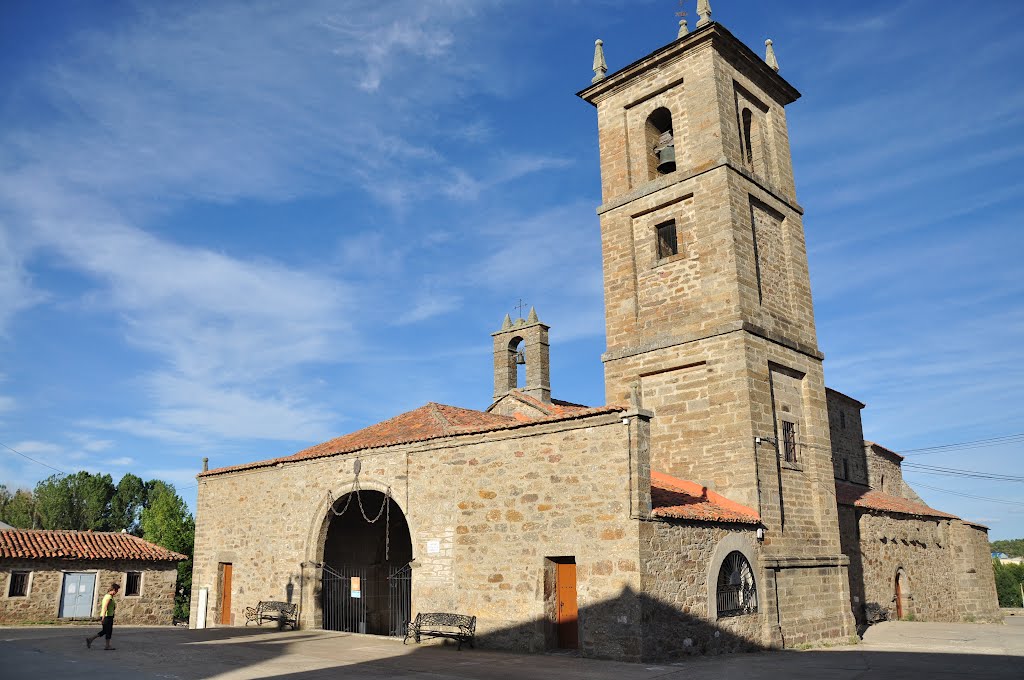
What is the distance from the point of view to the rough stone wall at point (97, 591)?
899 inches

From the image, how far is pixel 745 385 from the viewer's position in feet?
50.6

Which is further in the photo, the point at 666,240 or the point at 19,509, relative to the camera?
the point at 19,509

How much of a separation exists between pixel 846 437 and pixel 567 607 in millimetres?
19162

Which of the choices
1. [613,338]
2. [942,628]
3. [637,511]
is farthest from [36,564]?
[942,628]

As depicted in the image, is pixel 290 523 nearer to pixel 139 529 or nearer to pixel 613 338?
pixel 613 338

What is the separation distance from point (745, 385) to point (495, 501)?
575 cm

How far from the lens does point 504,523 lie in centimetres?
1332

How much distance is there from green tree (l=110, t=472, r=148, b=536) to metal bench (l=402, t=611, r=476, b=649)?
161ft

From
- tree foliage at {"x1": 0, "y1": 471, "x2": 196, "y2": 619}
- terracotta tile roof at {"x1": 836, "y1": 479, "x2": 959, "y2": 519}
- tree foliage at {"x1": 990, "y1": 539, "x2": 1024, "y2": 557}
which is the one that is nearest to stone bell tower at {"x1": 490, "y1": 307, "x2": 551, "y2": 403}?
terracotta tile roof at {"x1": 836, "y1": 479, "x2": 959, "y2": 519}

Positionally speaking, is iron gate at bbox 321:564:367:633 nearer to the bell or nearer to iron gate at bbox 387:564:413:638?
iron gate at bbox 387:564:413:638

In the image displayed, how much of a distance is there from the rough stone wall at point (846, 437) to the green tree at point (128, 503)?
49329 mm

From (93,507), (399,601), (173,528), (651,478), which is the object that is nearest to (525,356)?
(399,601)

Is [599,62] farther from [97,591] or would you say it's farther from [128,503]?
[128,503]

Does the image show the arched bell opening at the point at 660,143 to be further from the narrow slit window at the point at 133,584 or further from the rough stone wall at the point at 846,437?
the narrow slit window at the point at 133,584
